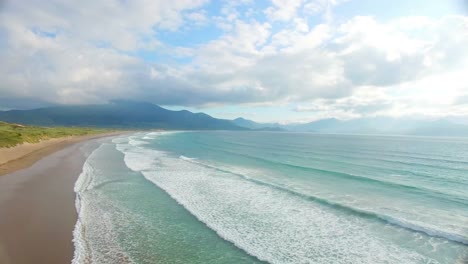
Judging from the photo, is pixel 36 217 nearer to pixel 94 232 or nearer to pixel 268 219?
pixel 94 232

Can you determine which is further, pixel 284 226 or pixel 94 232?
pixel 284 226

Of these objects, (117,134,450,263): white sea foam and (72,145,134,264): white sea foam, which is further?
(117,134,450,263): white sea foam

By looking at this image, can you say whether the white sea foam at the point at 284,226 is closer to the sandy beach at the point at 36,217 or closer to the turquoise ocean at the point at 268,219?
the turquoise ocean at the point at 268,219

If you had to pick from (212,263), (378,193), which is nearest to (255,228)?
(212,263)

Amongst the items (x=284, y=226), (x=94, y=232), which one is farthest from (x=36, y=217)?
(x=284, y=226)

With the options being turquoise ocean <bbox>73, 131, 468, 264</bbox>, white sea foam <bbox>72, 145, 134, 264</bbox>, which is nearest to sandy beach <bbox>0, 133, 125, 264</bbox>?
white sea foam <bbox>72, 145, 134, 264</bbox>

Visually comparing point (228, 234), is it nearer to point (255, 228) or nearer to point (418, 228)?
point (255, 228)

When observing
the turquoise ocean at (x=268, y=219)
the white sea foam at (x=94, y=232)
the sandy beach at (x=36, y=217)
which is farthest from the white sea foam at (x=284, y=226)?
the sandy beach at (x=36, y=217)

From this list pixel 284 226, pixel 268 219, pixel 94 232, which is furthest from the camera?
pixel 268 219

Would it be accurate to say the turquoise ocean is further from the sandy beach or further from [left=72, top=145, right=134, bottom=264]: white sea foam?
the sandy beach
